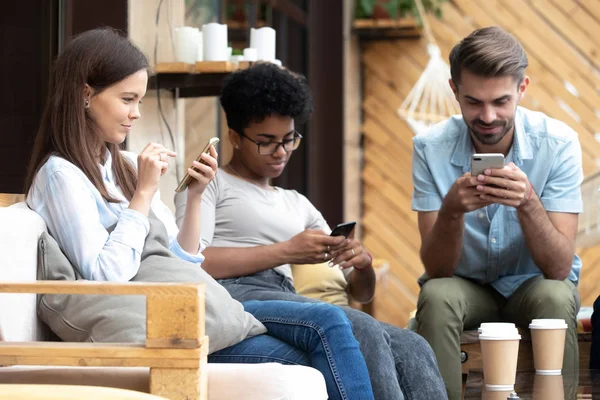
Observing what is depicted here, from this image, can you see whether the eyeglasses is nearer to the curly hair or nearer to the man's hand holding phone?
the curly hair

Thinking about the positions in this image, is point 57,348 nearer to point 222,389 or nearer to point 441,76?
point 222,389

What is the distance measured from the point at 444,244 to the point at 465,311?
0.18 m

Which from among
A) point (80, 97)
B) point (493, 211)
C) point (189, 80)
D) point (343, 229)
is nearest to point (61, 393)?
point (80, 97)

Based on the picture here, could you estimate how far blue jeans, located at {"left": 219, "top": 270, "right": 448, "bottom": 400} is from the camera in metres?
1.95

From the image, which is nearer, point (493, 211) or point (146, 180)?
point (146, 180)

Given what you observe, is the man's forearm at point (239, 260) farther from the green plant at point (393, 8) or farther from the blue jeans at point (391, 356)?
the green plant at point (393, 8)

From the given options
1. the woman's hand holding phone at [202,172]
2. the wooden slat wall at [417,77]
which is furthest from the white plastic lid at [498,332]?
the wooden slat wall at [417,77]

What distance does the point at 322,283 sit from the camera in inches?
113

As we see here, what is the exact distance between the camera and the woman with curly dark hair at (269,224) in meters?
2.12

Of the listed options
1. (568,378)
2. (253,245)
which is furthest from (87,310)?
(568,378)

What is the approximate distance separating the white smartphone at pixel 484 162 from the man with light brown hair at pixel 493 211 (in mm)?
11

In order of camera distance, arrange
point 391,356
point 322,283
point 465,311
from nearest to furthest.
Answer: point 391,356
point 465,311
point 322,283

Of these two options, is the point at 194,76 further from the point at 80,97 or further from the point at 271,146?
the point at 80,97

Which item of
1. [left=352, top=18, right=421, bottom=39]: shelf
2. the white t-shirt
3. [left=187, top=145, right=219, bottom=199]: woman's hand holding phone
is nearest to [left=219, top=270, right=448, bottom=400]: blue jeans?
the white t-shirt
